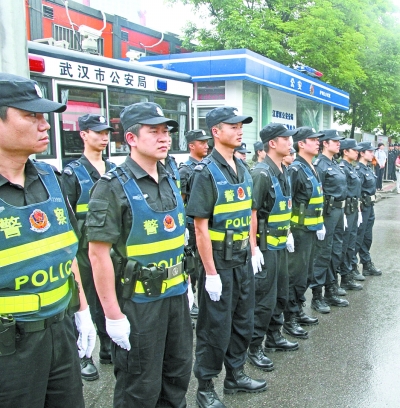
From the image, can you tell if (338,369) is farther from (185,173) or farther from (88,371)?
(185,173)

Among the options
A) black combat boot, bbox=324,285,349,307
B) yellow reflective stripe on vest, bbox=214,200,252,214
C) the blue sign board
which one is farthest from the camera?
the blue sign board

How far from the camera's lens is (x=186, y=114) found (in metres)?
8.70

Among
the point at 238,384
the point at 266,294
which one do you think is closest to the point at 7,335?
the point at 238,384

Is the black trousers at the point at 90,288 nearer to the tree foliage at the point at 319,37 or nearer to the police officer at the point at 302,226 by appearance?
the police officer at the point at 302,226

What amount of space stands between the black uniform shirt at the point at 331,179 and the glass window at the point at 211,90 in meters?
7.18

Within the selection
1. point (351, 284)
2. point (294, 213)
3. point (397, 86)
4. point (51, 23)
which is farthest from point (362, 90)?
point (294, 213)

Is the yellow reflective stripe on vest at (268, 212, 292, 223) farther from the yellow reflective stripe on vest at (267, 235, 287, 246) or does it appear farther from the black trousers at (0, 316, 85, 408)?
the black trousers at (0, 316, 85, 408)

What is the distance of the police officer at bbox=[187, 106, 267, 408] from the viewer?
3223 mm

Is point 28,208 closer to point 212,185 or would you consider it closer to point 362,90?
point 212,185

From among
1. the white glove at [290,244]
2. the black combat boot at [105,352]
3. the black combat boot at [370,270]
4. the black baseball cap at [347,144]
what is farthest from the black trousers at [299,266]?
the black combat boot at [370,270]

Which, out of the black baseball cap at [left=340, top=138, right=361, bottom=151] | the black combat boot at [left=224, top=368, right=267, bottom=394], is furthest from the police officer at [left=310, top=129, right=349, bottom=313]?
the black combat boot at [left=224, top=368, right=267, bottom=394]

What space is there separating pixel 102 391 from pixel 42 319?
1.84 meters

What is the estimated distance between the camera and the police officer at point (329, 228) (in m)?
5.33

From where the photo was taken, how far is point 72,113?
6297mm
